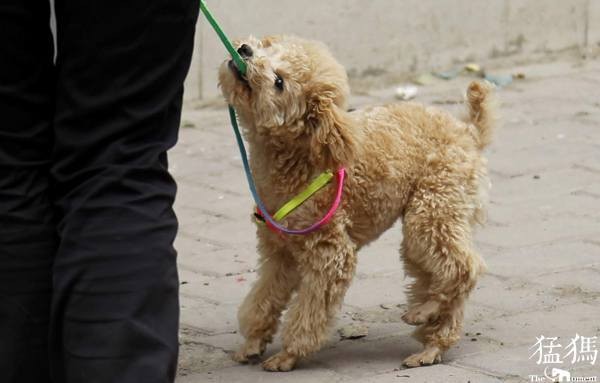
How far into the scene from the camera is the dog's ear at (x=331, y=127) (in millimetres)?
3145

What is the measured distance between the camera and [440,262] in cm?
346

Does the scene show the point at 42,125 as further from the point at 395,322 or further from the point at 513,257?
the point at 513,257

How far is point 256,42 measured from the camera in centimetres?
322

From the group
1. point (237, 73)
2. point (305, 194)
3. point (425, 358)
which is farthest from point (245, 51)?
point (425, 358)

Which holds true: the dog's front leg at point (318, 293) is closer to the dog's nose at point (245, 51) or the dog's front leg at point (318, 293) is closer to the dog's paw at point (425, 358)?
the dog's paw at point (425, 358)

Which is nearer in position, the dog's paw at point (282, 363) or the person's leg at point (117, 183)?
the person's leg at point (117, 183)

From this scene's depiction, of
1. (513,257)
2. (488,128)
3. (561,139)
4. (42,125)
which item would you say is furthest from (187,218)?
(42,125)

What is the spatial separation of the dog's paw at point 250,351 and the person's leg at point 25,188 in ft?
3.36

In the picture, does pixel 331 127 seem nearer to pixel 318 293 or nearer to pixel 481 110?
pixel 318 293

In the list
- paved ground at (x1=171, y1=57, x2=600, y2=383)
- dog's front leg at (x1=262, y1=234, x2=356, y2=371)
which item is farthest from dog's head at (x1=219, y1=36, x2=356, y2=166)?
paved ground at (x1=171, y1=57, x2=600, y2=383)

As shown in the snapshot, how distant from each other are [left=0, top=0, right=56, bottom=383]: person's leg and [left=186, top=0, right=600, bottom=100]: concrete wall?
382cm

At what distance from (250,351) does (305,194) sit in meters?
0.51

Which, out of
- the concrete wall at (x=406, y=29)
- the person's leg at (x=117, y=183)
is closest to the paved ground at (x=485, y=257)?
the concrete wall at (x=406, y=29)

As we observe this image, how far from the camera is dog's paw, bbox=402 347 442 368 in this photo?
3.45m
